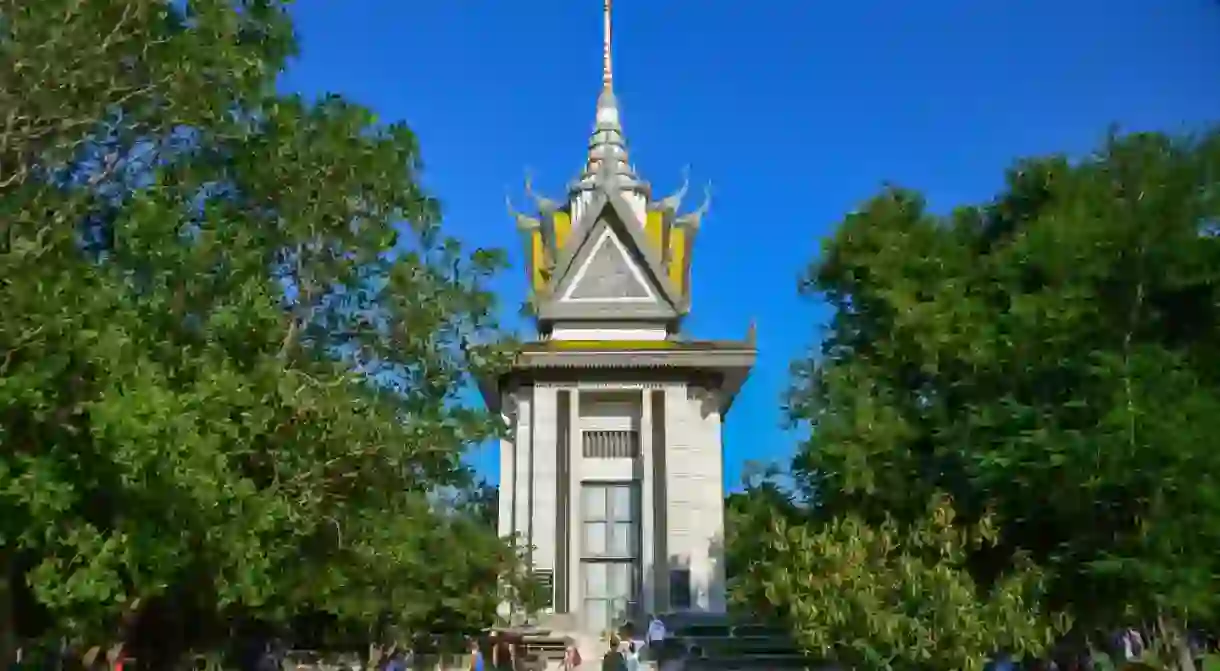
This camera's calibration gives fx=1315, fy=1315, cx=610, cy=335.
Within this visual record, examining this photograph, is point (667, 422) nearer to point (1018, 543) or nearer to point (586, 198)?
point (586, 198)

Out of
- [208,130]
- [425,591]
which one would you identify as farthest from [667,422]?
[208,130]

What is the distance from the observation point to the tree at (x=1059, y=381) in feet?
49.8

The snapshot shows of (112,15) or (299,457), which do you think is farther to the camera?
(299,457)

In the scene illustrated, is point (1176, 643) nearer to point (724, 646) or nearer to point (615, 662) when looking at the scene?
point (615, 662)

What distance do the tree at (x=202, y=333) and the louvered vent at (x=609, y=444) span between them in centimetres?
1277

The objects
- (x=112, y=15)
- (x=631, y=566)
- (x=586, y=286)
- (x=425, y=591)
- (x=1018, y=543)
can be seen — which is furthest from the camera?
(x=586, y=286)

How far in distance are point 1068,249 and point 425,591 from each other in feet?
38.6

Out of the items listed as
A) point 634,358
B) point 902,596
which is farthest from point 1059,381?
point 634,358

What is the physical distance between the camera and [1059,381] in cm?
1642

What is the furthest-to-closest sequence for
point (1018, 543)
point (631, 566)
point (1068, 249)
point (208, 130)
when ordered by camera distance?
1. point (631, 566)
2. point (1018, 543)
3. point (1068, 249)
4. point (208, 130)

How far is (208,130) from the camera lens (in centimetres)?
1311

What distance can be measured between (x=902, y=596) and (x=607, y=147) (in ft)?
65.7

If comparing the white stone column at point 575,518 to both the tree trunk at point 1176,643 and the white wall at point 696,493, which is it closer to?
the white wall at point 696,493

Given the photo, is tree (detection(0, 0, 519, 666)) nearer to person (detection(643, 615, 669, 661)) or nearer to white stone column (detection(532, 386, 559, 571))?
person (detection(643, 615, 669, 661))
